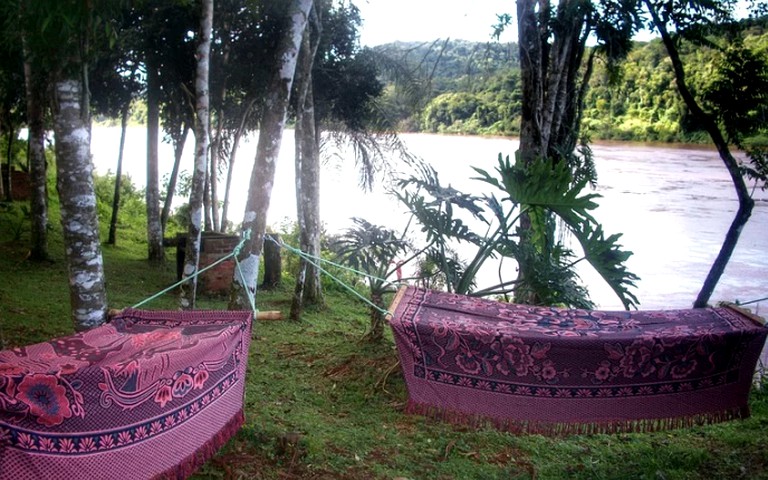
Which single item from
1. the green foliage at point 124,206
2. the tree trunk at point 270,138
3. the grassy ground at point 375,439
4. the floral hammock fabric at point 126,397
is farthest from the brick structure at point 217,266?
the green foliage at point 124,206

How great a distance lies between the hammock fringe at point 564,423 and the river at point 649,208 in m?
5.25

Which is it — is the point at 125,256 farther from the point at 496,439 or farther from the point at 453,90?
the point at 496,439

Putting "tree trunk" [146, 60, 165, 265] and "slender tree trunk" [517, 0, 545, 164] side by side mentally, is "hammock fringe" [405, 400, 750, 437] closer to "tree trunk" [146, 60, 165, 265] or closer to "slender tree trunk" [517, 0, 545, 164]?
"slender tree trunk" [517, 0, 545, 164]

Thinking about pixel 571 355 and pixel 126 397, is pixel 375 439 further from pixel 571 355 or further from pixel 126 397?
pixel 126 397

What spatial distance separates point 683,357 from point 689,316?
11.9 inches

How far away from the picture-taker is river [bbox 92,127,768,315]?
1230 centimetres

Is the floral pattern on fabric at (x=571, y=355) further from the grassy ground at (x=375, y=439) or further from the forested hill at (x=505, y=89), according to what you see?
the forested hill at (x=505, y=89)

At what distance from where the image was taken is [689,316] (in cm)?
329

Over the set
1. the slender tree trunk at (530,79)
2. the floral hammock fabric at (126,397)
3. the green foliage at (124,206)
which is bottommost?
the green foliage at (124,206)

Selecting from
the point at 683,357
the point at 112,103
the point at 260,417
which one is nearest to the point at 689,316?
the point at 683,357

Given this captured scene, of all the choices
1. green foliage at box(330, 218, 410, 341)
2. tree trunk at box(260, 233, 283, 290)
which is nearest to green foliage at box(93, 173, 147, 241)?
tree trunk at box(260, 233, 283, 290)

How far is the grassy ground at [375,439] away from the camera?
125 inches

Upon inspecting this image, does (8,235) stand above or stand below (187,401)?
below

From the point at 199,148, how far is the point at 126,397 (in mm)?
2634
